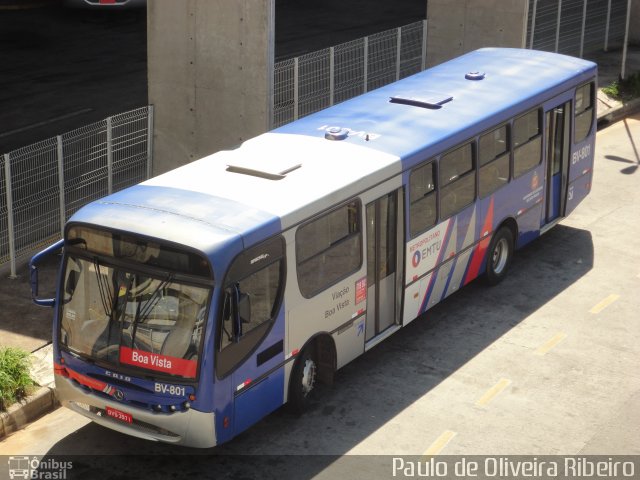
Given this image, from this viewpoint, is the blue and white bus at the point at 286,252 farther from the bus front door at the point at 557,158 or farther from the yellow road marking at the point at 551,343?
the yellow road marking at the point at 551,343

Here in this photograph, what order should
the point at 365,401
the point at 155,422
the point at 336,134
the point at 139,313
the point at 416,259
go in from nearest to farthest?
1. the point at 139,313
2. the point at 155,422
3. the point at 365,401
4. the point at 336,134
5. the point at 416,259

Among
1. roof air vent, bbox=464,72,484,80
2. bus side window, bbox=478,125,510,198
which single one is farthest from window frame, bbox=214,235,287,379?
roof air vent, bbox=464,72,484,80

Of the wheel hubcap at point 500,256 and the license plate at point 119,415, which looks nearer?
the license plate at point 119,415

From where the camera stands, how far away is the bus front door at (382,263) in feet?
42.1

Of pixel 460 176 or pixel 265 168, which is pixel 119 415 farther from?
pixel 460 176

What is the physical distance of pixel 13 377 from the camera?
12164 mm

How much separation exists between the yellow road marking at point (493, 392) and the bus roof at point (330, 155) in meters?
2.66

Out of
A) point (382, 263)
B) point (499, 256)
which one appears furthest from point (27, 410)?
point (499, 256)

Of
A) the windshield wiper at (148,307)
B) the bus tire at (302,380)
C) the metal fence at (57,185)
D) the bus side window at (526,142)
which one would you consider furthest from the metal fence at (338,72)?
the windshield wiper at (148,307)

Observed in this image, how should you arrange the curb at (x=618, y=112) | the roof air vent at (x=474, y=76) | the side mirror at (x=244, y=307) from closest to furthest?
the side mirror at (x=244, y=307) → the roof air vent at (x=474, y=76) → the curb at (x=618, y=112)

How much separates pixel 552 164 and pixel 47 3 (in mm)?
23018

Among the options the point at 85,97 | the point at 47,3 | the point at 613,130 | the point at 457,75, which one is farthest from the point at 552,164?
the point at 47,3

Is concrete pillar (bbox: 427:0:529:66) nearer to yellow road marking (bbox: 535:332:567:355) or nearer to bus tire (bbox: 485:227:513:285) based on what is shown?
bus tire (bbox: 485:227:513:285)

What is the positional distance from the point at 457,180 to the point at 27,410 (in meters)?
5.84
